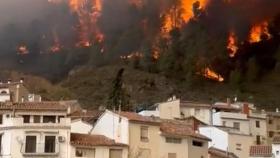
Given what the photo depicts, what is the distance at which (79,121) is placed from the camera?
73.3 metres

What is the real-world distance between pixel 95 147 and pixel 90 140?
100 cm

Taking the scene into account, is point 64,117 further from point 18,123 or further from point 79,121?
point 79,121

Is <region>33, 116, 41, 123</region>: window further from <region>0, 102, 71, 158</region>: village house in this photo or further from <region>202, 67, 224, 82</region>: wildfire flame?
<region>202, 67, 224, 82</region>: wildfire flame

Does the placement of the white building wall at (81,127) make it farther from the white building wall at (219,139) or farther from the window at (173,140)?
the white building wall at (219,139)

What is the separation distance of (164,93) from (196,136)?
82.8m

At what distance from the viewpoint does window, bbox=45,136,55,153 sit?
61.2 m

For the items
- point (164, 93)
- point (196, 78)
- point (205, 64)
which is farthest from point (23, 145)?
point (205, 64)

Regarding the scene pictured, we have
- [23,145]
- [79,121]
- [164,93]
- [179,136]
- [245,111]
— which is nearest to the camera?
[23,145]

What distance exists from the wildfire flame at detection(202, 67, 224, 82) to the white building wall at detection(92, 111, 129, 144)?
109 metres

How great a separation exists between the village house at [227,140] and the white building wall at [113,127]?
18.8 metres

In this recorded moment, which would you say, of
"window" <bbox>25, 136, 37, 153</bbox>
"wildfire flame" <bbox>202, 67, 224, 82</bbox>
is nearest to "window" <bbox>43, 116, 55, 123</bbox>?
"window" <bbox>25, 136, 37, 153</bbox>

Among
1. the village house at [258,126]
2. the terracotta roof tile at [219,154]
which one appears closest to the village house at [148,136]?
the terracotta roof tile at [219,154]

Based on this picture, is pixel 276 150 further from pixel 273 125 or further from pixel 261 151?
pixel 273 125

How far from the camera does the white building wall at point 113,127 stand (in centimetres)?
6412
